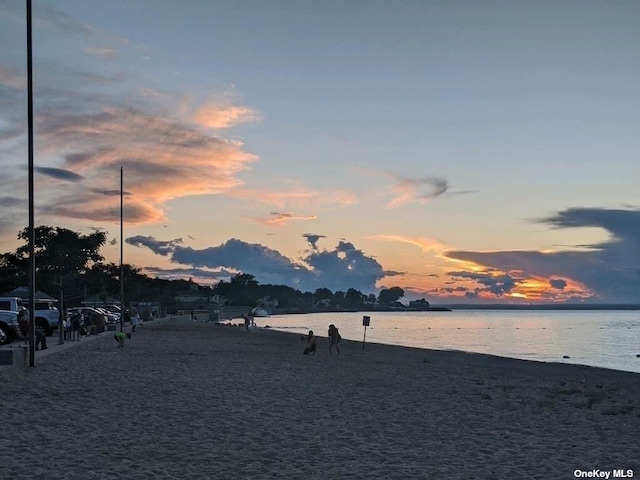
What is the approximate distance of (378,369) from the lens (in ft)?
81.2

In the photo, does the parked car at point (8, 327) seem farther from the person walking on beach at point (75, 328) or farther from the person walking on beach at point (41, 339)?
the person walking on beach at point (75, 328)

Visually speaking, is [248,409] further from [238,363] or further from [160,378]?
[238,363]

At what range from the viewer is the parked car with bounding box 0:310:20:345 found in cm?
2793

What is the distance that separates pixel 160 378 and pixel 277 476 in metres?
11.0

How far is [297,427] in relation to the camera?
11.7m

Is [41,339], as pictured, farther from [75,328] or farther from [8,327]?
[75,328]

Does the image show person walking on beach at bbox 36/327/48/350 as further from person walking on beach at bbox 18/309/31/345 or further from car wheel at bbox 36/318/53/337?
car wheel at bbox 36/318/53/337

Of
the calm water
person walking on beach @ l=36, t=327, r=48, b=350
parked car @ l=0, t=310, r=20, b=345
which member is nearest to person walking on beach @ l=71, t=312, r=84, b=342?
person walking on beach @ l=36, t=327, r=48, b=350

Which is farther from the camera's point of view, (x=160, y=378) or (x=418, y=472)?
(x=160, y=378)

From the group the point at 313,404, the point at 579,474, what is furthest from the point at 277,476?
the point at 313,404
